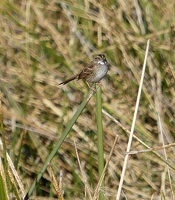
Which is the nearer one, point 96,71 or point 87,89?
point 96,71

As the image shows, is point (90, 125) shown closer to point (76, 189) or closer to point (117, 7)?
point (76, 189)

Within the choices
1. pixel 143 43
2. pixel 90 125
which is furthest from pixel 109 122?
pixel 143 43

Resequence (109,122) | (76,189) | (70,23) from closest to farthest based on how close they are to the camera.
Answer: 1. (76,189)
2. (109,122)
3. (70,23)

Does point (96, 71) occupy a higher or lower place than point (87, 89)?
higher

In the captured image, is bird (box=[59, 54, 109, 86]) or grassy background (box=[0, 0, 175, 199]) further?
grassy background (box=[0, 0, 175, 199])

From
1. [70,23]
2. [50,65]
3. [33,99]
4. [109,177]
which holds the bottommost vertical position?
[109,177]

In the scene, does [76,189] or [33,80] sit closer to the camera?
[76,189]

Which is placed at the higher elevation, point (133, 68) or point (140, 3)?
point (140, 3)

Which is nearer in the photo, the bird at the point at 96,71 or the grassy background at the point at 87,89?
the bird at the point at 96,71
